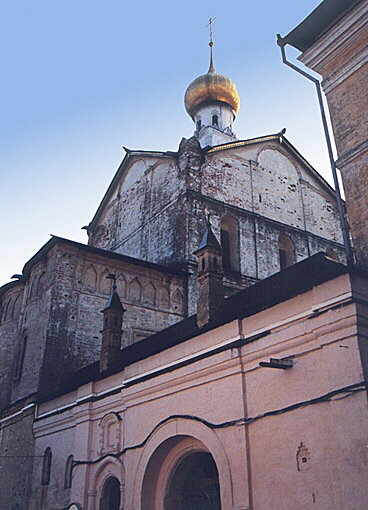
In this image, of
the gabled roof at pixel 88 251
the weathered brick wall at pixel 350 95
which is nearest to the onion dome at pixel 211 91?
the gabled roof at pixel 88 251

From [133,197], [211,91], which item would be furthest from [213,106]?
[133,197]

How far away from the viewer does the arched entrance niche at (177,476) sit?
38.2ft

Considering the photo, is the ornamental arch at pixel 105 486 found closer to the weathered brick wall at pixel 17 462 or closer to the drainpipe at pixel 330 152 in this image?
the weathered brick wall at pixel 17 462

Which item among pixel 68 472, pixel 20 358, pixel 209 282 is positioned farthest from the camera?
pixel 20 358

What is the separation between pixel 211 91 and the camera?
96.9ft

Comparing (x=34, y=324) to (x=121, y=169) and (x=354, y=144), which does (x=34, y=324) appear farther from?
(x=354, y=144)

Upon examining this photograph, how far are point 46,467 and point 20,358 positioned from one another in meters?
4.28

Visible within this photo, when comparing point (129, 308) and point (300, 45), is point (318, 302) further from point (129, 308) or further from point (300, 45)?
point (129, 308)

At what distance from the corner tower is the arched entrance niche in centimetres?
1957

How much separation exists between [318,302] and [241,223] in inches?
521

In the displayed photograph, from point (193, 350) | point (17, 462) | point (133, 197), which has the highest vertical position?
point (133, 197)

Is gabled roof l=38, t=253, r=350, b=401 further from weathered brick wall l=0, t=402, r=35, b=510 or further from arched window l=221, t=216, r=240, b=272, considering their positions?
arched window l=221, t=216, r=240, b=272

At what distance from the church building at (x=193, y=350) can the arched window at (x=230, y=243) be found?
0.26 ft

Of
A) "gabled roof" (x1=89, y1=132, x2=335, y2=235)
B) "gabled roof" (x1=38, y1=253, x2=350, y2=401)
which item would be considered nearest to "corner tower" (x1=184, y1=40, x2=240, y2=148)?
"gabled roof" (x1=89, y1=132, x2=335, y2=235)
